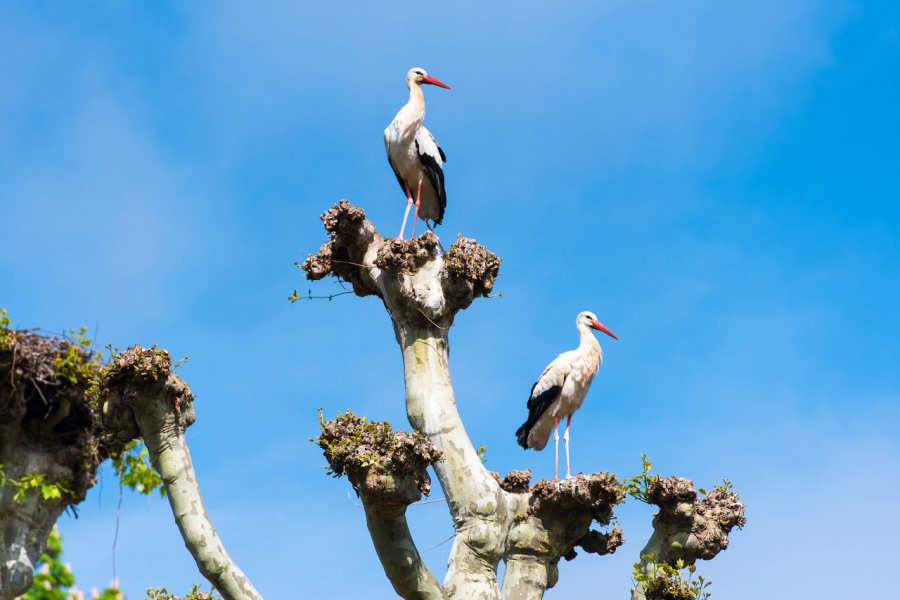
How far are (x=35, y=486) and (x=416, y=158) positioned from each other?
270 inches

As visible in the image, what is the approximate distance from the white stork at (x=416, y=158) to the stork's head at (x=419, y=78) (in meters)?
0.64

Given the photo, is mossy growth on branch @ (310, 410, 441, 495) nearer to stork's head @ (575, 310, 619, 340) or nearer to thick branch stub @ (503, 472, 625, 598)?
thick branch stub @ (503, 472, 625, 598)

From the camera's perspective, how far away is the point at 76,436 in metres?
8.77

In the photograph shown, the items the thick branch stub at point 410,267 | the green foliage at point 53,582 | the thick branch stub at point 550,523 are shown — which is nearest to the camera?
the green foliage at point 53,582

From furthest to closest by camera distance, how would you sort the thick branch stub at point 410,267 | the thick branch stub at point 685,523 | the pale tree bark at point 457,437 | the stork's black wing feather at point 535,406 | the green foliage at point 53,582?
the stork's black wing feather at point 535,406 → the thick branch stub at point 685,523 → the thick branch stub at point 410,267 → the pale tree bark at point 457,437 → the green foliage at point 53,582

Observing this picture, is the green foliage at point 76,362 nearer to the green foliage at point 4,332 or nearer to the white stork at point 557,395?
the green foliage at point 4,332

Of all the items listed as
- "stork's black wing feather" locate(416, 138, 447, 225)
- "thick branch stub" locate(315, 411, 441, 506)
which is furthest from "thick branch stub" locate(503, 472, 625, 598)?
"stork's black wing feather" locate(416, 138, 447, 225)

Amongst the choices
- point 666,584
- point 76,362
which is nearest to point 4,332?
point 76,362

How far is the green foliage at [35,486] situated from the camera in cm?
806

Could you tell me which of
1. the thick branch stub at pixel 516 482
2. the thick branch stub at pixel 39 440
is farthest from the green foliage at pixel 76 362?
the thick branch stub at pixel 516 482

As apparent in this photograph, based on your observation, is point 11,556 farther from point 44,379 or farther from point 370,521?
point 370,521

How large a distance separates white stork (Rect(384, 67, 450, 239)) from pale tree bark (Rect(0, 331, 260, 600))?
16.2ft

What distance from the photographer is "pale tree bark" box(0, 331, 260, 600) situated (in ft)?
26.7

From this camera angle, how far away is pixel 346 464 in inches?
338
